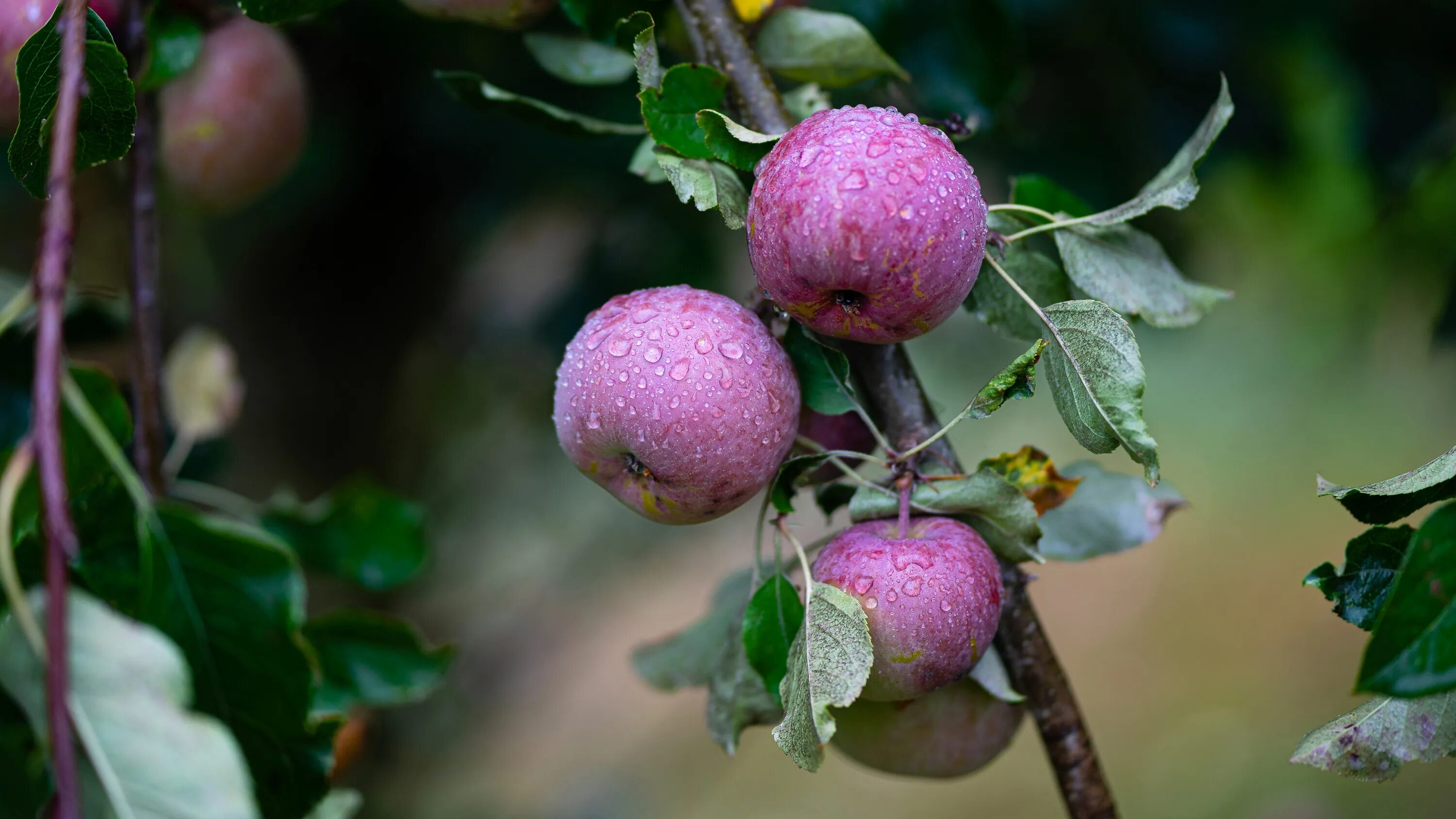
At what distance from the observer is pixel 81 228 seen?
140 cm

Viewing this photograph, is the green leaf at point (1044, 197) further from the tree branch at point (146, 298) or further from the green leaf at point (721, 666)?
the tree branch at point (146, 298)

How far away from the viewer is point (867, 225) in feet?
1.62

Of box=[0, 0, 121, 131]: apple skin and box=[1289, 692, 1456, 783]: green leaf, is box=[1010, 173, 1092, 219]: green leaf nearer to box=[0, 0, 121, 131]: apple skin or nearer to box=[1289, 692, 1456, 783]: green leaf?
box=[1289, 692, 1456, 783]: green leaf

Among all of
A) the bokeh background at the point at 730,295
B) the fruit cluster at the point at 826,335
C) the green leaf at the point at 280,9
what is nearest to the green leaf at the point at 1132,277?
the fruit cluster at the point at 826,335

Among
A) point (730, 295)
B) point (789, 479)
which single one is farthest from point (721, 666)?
point (730, 295)

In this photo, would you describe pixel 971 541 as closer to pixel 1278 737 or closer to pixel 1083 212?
Answer: pixel 1083 212

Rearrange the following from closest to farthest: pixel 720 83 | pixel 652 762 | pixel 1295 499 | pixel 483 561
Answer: pixel 720 83 < pixel 483 561 < pixel 652 762 < pixel 1295 499

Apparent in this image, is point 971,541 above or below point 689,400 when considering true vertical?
below

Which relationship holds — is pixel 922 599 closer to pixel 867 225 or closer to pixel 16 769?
pixel 867 225

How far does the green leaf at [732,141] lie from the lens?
56cm

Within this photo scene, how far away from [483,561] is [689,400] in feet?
4.53

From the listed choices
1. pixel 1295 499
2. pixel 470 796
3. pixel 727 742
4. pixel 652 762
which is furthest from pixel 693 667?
pixel 1295 499

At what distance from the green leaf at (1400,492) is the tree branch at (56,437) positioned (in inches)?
24.4

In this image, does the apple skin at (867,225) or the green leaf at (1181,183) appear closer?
the apple skin at (867,225)
